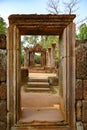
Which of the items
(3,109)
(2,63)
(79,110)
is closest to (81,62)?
(79,110)

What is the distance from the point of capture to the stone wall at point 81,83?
197 inches

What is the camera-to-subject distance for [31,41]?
41.1m

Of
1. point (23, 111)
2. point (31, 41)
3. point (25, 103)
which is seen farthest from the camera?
point (31, 41)

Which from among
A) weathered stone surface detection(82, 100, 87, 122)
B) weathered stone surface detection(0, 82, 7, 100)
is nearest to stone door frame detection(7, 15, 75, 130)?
weathered stone surface detection(0, 82, 7, 100)

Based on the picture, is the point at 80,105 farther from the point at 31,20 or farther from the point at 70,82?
the point at 31,20

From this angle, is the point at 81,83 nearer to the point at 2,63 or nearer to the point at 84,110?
the point at 84,110

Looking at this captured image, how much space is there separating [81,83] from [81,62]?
18.3 inches

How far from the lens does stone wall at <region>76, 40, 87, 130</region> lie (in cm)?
500

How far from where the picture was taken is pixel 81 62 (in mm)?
5016

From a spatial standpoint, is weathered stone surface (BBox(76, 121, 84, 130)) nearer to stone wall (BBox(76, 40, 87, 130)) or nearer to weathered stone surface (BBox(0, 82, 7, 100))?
stone wall (BBox(76, 40, 87, 130))

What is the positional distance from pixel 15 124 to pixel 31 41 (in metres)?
36.4

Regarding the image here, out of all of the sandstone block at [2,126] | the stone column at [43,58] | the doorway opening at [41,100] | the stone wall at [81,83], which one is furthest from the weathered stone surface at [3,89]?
the stone column at [43,58]

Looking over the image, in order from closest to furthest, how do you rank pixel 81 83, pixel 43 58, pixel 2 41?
pixel 2 41, pixel 81 83, pixel 43 58

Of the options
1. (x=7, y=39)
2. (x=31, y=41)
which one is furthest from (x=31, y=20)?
(x=31, y=41)
